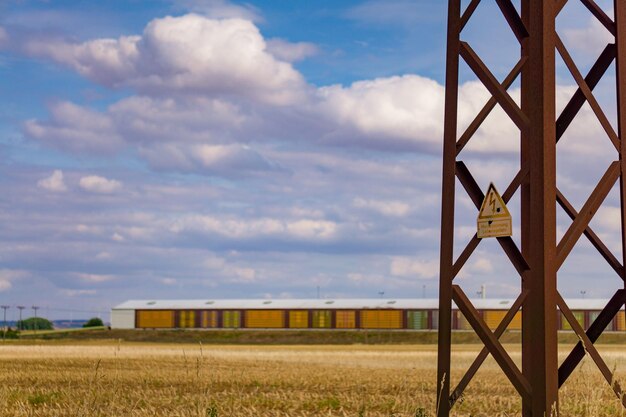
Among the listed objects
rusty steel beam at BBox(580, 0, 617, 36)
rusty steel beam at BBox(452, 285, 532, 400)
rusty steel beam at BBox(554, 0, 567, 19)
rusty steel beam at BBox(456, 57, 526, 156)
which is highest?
rusty steel beam at BBox(580, 0, 617, 36)

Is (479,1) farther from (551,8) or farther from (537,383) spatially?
(537,383)

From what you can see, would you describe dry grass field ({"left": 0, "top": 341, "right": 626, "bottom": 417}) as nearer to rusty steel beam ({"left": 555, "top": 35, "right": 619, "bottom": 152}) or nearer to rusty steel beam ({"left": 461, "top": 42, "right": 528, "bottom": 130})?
rusty steel beam ({"left": 555, "top": 35, "right": 619, "bottom": 152})

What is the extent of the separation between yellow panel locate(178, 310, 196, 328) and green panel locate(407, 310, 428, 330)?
79.5ft

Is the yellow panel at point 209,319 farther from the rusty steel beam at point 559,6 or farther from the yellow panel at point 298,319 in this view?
the rusty steel beam at point 559,6

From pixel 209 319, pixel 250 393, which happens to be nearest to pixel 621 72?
pixel 250 393

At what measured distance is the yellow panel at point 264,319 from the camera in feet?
318

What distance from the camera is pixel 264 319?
322 feet

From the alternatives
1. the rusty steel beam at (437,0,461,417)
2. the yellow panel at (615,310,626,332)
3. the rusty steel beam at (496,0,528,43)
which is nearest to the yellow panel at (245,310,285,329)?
the yellow panel at (615,310,626,332)

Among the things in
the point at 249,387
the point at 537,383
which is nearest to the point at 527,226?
the point at 537,383

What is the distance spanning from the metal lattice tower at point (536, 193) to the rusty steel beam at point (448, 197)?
13mm

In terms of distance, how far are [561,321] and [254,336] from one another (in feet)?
99.9

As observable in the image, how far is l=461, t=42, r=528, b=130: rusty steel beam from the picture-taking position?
10773 mm

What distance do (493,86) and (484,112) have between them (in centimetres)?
42

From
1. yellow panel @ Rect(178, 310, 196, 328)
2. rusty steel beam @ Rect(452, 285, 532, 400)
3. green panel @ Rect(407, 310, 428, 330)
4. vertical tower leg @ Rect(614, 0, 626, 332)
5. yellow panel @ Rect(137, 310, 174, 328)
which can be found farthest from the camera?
yellow panel @ Rect(137, 310, 174, 328)
